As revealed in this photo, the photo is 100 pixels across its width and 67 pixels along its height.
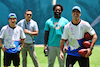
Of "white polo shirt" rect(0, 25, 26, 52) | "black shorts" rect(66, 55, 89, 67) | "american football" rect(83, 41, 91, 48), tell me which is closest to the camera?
"american football" rect(83, 41, 91, 48)

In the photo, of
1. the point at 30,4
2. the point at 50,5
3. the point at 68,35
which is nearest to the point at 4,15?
the point at 30,4

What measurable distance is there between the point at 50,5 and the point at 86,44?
919cm

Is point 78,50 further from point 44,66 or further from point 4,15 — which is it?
point 4,15

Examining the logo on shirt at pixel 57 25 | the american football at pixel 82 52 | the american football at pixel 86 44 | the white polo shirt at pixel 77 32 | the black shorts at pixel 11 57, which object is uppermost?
the logo on shirt at pixel 57 25

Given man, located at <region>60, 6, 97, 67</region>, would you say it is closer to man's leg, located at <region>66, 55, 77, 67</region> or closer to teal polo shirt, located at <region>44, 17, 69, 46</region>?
man's leg, located at <region>66, 55, 77, 67</region>

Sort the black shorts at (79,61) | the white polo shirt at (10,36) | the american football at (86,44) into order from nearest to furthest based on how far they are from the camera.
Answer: the american football at (86,44) < the black shorts at (79,61) < the white polo shirt at (10,36)

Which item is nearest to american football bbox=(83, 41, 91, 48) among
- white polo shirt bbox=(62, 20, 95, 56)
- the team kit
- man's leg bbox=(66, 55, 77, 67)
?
the team kit

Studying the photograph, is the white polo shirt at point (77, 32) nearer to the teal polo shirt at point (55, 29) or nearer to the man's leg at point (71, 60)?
the man's leg at point (71, 60)

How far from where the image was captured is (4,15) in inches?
568

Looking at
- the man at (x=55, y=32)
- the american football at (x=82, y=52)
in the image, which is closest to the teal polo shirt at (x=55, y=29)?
the man at (x=55, y=32)

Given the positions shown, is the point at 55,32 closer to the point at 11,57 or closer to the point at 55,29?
the point at 55,29

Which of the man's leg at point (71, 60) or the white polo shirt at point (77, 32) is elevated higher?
the white polo shirt at point (77, 32)

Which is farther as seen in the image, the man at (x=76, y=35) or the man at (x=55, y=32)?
the man at (x=55, y=32)

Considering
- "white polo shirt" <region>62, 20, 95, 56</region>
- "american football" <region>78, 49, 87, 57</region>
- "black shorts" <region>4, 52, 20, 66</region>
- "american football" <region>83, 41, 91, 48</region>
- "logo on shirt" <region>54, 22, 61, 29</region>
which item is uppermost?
"logo on shirt" <region>54, 22, 61, 29</region>
